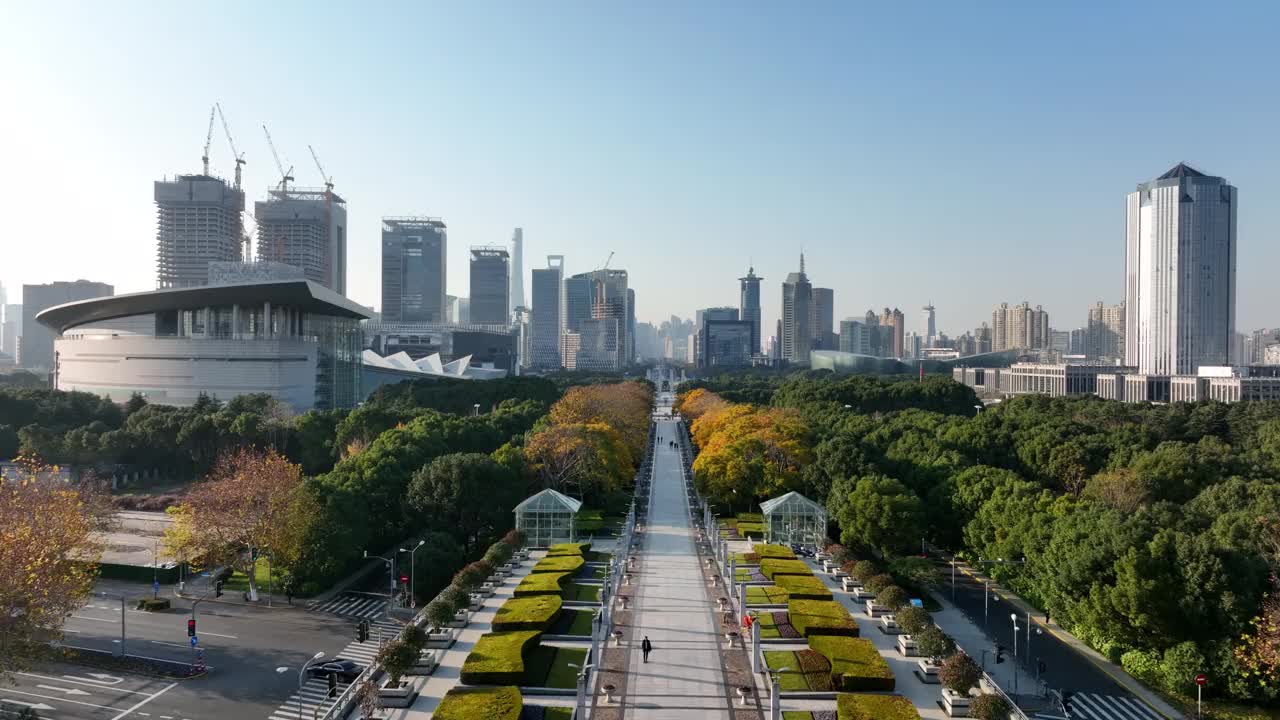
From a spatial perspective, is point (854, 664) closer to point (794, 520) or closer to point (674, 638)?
point (674, 638)

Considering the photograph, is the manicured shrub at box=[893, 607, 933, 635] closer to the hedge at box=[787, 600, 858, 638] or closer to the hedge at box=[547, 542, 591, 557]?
the hedge at box=[787, 600, 858, 638]

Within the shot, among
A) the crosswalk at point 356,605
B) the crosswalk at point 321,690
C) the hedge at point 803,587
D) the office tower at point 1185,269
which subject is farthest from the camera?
the office tower at point 1185,269

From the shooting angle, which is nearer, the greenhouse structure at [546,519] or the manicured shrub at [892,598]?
the manicured shrub at [892,598]

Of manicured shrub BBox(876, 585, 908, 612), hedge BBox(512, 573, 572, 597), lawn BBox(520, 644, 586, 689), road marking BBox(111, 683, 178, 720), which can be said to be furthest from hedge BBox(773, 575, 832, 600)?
road marking BBox(111, 683, 178, 720)

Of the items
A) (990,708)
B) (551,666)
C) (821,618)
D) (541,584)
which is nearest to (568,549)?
(541,584)

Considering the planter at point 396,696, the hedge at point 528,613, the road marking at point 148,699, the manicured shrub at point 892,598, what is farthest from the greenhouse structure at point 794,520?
the road marking at point 148,699

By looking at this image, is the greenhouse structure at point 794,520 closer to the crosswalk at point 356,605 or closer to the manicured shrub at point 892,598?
the manicured shrub at point 892,598

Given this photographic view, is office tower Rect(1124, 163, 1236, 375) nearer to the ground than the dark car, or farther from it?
farther from it
